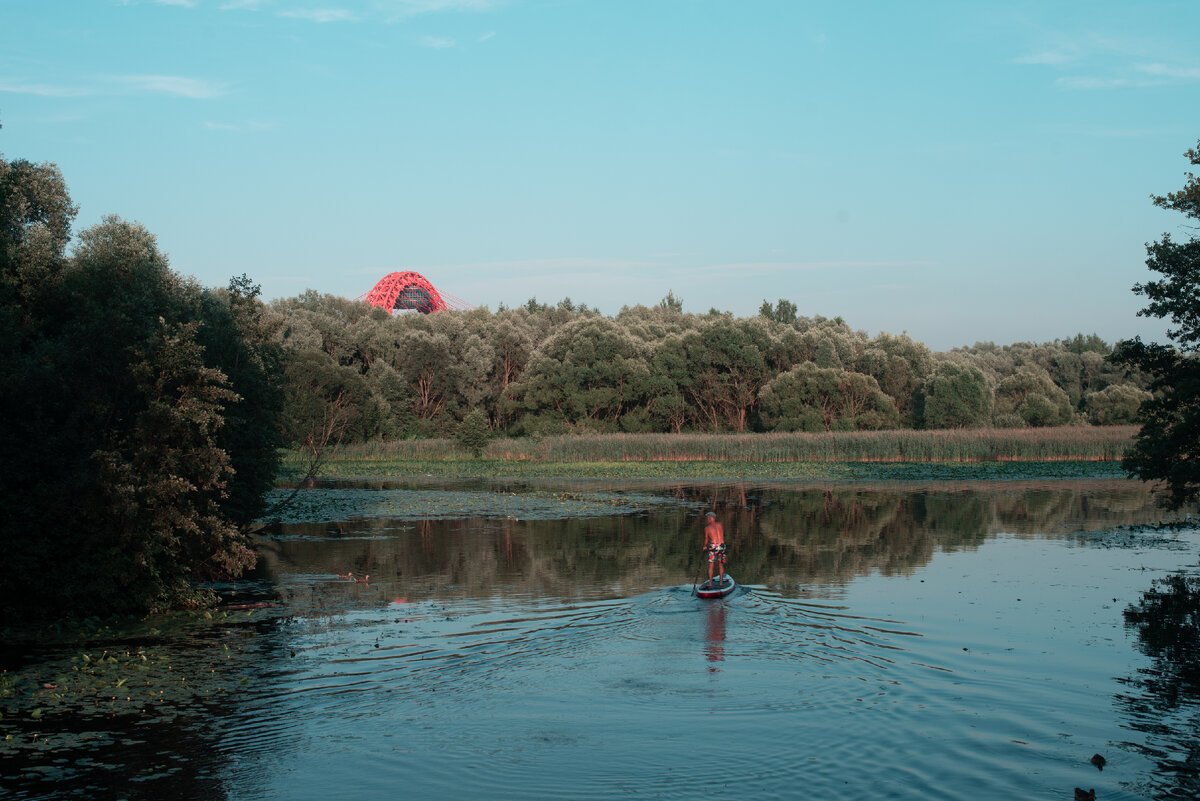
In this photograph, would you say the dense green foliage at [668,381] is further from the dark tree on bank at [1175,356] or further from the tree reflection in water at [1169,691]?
the tree reflection in water at [1169,691]

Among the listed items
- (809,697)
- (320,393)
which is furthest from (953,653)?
(320,393)

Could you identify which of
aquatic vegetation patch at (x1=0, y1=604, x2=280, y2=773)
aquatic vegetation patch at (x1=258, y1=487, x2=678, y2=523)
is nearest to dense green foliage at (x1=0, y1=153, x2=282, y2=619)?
aquatic vegetation patch at (x1=0, y1=604, x2=280, y2=773)

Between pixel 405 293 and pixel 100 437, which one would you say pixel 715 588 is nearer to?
pixel 100 437

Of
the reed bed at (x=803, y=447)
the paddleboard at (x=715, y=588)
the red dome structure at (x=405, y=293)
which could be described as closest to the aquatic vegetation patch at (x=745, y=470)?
the reed bed at (x=803, y=447)

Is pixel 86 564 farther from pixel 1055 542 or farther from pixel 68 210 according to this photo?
pixel 1055 542

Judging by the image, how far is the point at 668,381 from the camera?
86.6m

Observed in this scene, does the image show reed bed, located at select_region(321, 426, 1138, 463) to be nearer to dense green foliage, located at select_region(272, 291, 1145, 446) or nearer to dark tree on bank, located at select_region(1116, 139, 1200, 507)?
dense green foliage, located at select_region(272, 291, 1145, 446)

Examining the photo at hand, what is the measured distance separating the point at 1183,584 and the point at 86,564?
21658 mm

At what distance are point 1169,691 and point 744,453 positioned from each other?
52.7m

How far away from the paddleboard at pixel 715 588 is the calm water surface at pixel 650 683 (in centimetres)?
32

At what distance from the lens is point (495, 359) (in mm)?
93438

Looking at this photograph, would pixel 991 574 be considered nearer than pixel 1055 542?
Yes

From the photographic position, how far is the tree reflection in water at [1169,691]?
963cm

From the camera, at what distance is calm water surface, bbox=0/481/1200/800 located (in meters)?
9.68
